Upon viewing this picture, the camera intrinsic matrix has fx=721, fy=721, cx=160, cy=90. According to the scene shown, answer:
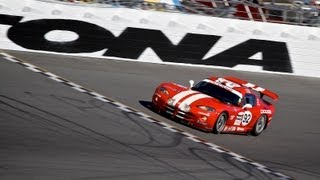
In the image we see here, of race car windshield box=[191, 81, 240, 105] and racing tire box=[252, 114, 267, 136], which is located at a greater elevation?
race car windshield box=[191, 81, 240, 105]

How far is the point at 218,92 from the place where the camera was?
16375 mm

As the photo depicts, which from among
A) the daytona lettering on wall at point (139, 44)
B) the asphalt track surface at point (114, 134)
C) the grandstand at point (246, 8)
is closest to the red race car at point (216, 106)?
the asphalt track surface at point (114, 134)

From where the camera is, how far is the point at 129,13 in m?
22.4

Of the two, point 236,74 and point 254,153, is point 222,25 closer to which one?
point 236,74

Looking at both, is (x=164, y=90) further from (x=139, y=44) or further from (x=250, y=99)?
(x=139, y=44)

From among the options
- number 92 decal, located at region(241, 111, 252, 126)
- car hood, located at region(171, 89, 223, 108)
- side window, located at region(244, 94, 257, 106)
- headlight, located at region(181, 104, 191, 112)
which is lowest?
number 92 decal, located at region(241, 111, 252, 126)

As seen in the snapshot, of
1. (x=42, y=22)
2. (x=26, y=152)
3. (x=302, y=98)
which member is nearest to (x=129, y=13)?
Answer: (x=42, y=22)

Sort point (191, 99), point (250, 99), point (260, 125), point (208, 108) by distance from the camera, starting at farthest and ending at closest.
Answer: point (260, 125) → point (250, 99) → point (191, 99) → point (208, 108)

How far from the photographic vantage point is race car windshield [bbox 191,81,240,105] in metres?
16.2

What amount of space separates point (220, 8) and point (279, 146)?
871 centimetres

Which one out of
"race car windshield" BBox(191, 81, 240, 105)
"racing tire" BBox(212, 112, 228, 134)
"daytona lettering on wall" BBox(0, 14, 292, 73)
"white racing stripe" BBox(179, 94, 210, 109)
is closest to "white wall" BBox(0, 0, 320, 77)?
"daytona lettering on wall" BBox(0, 14, 292, 73)

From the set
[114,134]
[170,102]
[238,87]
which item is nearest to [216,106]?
[170,102]

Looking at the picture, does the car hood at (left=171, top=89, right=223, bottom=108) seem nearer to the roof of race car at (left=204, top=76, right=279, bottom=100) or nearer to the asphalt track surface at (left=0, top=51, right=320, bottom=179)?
the asphalt track surface at (left=0, top=51, right=320, bottom=179)

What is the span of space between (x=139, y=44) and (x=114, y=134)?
8.46 metres
